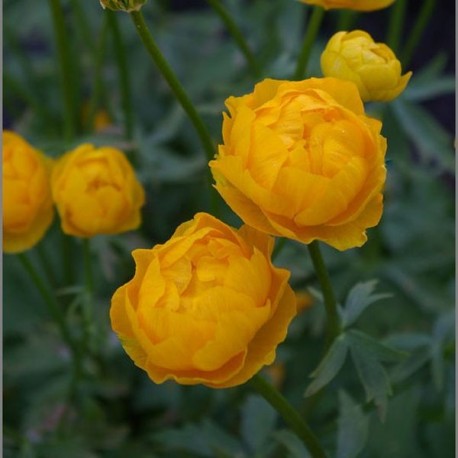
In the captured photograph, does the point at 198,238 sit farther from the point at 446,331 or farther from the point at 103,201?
the point at 446,331

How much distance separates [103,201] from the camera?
3.26 feet

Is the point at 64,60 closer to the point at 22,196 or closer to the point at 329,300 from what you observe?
the point at 22,196

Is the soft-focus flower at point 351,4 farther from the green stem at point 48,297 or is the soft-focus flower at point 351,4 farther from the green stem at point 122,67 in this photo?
the green stem at point 48,297

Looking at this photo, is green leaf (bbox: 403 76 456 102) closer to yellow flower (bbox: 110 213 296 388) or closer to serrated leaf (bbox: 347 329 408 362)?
serrated leaf (bbox: 347 329 408 362)

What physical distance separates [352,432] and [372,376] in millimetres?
109

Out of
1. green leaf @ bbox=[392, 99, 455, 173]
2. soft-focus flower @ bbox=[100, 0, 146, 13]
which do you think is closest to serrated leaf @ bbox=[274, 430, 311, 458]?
soft-focus flower @ bbox=[100, 0, 146, 13]

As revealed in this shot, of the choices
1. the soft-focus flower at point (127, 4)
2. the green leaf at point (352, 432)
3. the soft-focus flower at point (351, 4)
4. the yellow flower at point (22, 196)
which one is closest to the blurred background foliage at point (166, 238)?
the green leaf at point (352, 432)

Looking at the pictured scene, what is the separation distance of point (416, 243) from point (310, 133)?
33.0 inches

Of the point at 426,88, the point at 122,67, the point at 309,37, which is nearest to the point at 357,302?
the point at 309,37

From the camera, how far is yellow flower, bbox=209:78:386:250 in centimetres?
72

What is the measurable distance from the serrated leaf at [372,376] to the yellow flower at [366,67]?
242mm

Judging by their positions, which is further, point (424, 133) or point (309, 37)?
point (424, 133)

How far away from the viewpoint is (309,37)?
100cm

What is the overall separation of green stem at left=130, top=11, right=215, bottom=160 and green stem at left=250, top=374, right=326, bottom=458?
228 mm
